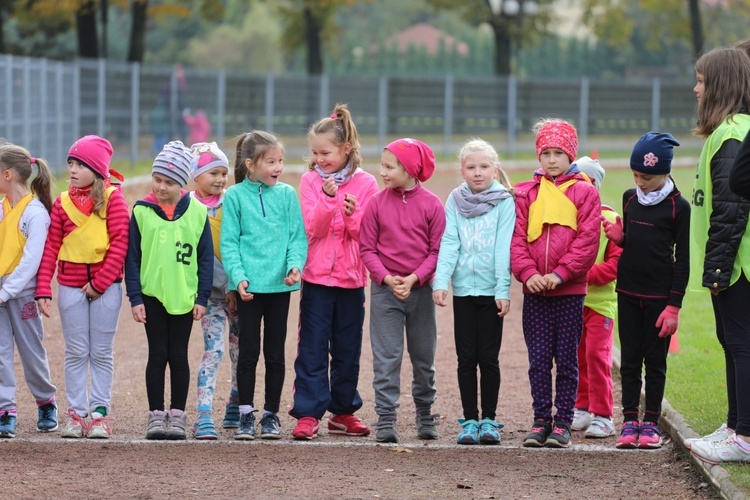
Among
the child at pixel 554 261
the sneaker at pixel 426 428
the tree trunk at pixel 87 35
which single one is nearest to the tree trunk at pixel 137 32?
the tree trunk at pixel 87 35

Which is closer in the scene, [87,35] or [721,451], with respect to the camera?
[721,451]

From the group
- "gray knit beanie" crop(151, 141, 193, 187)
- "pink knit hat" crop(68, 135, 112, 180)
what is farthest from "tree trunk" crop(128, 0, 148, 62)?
"gray knit beanie" crop(151, 141, 193, 187)

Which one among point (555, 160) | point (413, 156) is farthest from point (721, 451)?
point (413, 156)

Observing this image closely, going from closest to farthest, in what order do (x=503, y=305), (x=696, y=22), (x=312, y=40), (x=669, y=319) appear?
(x=669, y=319)
(x=503, y=305)
(x=312, y=40)
(x=696, y=22)

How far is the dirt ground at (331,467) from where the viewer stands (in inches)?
231

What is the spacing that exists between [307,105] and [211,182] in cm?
2855

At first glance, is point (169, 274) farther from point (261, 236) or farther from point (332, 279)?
point (332, 279)

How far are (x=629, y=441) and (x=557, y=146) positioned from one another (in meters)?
1.74

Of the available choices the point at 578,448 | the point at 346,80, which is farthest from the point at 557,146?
the point at 346,80

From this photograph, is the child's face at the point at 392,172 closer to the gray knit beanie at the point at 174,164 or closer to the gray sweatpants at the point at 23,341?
the gray knit beanie at the point at 174,164

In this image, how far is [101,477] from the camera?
604cm

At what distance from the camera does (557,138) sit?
6926 mm

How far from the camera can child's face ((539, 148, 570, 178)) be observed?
6.95 metres

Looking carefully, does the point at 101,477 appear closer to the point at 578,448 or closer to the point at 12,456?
the point at 12,456
